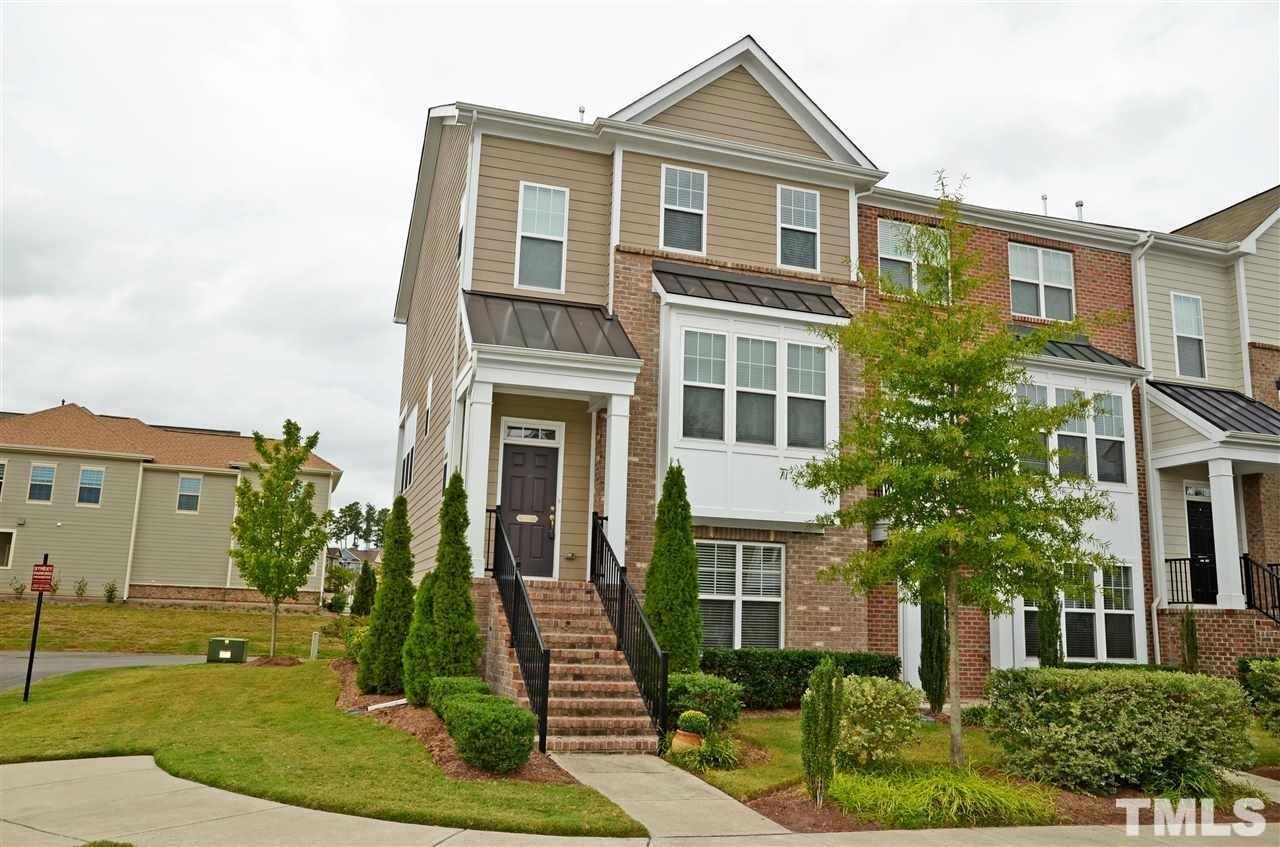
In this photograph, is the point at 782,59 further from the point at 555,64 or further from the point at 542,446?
the point at 542,446

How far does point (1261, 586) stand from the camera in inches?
683

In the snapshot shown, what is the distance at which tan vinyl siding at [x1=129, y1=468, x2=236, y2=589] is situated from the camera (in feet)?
114

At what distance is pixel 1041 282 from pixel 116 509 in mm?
31654

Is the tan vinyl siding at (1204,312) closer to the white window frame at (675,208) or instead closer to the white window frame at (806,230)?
the white window frame at (806,230)

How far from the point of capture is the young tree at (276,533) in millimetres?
19500

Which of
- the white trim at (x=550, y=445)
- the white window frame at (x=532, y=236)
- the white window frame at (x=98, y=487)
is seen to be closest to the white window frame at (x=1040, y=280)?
the white window frame at (x=532, y=236)

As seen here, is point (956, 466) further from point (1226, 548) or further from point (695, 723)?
point (1226, 548)

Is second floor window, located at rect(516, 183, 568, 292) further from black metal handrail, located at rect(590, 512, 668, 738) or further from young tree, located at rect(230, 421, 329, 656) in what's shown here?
young tree, located at rect(230, 421, 329, 656)

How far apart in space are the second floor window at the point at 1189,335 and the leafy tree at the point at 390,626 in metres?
15.9

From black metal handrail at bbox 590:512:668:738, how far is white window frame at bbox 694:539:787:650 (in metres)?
1.79

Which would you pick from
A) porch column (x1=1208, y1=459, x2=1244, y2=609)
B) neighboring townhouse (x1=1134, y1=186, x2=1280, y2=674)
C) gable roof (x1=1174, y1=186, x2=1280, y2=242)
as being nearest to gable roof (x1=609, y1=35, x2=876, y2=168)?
neighboring townhouse (x1=1134, y1=186, x2=1280, y2=674)

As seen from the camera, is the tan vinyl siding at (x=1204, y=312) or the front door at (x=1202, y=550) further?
the tan vinyl siding at (x=1204, y=312)

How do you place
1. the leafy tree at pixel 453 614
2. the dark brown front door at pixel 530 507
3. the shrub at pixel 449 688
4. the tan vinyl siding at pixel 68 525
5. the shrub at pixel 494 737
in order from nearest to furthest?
the shrub at pixel 494 737
the shrub at pixel 449 688
the leafy tree at pixel 453 614
the dark brown front door at pixel 530 507
the tan vinyl siding at pixel 68 525

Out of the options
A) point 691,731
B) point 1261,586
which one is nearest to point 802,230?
point 691,731
